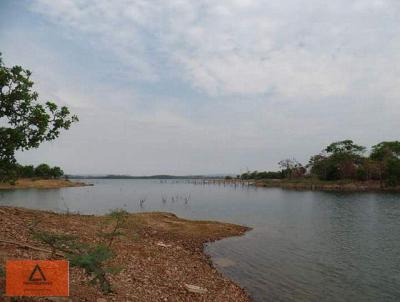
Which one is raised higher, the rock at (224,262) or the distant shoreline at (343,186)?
the distant shoreline at (343,186)

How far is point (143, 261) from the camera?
65.4 feet

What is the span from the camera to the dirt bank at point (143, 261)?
13.9 meters

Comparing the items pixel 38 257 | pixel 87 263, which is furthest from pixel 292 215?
pixel 87 263

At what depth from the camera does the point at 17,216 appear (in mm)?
22922

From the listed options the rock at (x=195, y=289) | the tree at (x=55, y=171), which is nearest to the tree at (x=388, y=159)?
the rock at (x=195, y=289)

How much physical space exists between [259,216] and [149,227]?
23690 mm

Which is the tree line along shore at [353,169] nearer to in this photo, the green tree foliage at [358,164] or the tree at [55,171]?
the green tree foliage at [358,164]

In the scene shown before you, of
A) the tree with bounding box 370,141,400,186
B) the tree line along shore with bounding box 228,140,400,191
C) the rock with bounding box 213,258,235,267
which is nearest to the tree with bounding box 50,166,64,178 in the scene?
the tree line along shore with bounding box 228,140,400,191

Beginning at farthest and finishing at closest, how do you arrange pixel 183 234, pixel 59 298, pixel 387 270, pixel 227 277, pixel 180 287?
pixel 183 234 → pixel 387 270 → pixel 227 277 → pixel 180 287 → pixel 59 298

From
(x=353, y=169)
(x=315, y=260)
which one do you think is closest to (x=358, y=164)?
(x=353, y=169)

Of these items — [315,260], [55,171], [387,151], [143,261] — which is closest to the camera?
[143,261]

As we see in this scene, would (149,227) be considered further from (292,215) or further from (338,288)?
(292,215)

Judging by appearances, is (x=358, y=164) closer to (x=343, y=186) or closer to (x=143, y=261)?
(x=343, y=186)

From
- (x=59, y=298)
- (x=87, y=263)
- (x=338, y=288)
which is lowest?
(x=338, y=288)
